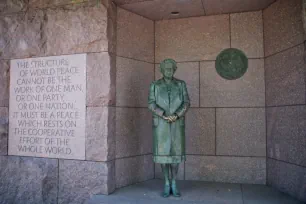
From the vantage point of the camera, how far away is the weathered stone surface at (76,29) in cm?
552

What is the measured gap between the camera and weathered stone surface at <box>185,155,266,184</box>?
6.18m

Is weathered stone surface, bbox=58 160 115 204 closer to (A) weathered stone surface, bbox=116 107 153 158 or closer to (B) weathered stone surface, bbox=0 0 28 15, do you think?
(A) weathered stone surface, bbox=116 107 153 158

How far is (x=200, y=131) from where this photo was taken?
6.50m

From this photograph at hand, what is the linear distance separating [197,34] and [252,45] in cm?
118

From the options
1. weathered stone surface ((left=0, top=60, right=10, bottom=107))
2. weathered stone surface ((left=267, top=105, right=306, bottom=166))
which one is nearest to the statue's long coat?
weathered stone surface ((left=267, top=105, right=306, bottom=166))

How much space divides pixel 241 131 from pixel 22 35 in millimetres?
4840

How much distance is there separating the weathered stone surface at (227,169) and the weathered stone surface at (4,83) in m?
3.98

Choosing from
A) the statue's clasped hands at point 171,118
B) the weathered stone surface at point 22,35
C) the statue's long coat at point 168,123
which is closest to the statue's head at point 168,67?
the statue's long coat at point 168,123

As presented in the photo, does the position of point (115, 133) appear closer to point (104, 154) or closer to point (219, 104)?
point (104, 154)

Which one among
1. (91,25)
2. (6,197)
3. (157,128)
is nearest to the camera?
→ (157,128)

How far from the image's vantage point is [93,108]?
546cm

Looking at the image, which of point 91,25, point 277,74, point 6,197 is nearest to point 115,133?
point 91,25

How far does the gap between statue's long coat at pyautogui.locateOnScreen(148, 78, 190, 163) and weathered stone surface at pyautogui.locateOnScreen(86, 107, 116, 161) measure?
0.84 meters

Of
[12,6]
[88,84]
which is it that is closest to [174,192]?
[88,84]
